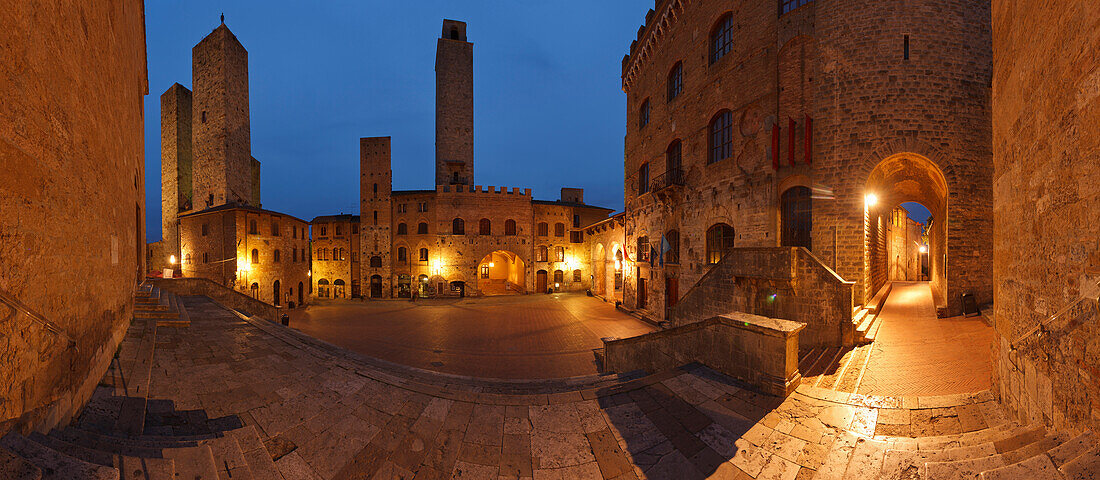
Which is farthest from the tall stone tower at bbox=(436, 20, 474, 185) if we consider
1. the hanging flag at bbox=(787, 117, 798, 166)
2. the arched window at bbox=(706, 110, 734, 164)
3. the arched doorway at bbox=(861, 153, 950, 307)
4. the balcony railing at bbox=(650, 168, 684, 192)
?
the arched doorway at bbox=(861, 153, 950, 307)

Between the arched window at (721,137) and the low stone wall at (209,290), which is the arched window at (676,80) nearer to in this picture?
the arched window at (721,137)

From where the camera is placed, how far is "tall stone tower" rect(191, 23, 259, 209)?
22.6 metres

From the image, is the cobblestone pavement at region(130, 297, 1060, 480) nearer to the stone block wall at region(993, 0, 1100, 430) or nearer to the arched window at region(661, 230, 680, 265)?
the stone block wall at region(993, 0, 1100, 430)

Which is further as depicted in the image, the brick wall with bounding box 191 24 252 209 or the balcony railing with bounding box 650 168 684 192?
the brick wall with bounding box 191 24 252 209

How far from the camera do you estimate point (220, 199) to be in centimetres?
2258

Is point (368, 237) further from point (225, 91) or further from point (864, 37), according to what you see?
point (864, 37)

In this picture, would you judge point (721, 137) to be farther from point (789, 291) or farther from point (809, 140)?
point (789, 291)

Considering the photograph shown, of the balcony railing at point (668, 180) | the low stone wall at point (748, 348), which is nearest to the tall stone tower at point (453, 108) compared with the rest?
the balcony railing at point (668, 180)

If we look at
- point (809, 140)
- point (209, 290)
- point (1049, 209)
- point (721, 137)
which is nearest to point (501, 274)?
point (209, 290)

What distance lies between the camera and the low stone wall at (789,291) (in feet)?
27.5

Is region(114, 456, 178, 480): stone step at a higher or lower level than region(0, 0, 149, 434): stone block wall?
lower

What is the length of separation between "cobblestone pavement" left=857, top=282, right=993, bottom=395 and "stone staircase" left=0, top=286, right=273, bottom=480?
28.0 ft

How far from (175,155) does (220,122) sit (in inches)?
267

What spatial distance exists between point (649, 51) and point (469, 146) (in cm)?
1724
